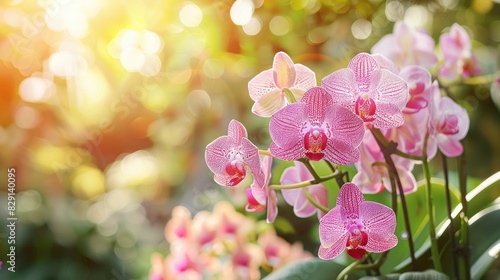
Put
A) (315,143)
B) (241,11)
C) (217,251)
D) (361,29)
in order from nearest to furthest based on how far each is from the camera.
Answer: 1. (315,143)
2. (217,251)
3. (241,11)
4. (361,29)

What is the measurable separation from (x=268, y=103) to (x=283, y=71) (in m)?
0.02

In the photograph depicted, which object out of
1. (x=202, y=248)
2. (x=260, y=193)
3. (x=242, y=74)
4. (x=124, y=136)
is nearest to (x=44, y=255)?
(x=124, y=136)

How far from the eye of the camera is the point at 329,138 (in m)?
0.32

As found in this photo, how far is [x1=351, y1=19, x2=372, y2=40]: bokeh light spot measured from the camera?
1.01 meters

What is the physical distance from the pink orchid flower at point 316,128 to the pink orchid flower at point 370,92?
0.01 m

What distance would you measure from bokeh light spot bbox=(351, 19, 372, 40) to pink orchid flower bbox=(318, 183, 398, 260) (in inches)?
28.6

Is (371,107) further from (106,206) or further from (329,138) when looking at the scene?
(106,206)

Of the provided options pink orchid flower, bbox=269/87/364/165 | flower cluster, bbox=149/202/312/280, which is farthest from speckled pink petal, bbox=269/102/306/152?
flower cluster, bbox=149/202/312/280

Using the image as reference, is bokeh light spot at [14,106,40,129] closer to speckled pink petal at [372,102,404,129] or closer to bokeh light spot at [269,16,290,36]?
Result: bokeh light spot at [269,16,290,36]

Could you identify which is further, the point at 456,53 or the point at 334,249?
the point at 456,53

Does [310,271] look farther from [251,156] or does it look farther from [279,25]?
[279,25]

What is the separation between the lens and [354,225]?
0.33 m

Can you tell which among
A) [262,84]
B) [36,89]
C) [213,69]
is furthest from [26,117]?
[262,84]

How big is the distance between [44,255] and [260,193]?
998 mm
